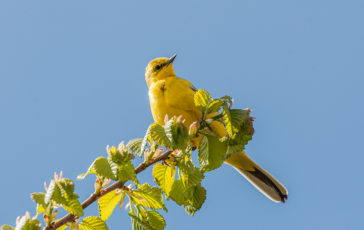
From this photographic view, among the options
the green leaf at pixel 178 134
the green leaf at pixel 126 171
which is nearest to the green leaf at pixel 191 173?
the green leaf at pixel 178 134

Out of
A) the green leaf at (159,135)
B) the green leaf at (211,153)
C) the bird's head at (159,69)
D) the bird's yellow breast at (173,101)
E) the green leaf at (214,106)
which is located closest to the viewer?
the green leaf at (159,135)

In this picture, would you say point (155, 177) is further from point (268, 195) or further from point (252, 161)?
point (252, 161)

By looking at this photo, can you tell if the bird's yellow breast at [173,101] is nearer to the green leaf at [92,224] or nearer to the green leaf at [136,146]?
the green leaf at [136,146]

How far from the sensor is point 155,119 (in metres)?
5.73

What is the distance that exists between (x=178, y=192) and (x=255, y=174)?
3130 mm

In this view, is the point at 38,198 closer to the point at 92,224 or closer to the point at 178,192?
the point at 92,224

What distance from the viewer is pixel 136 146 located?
2.86 metres

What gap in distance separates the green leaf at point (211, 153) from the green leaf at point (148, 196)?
356 mm

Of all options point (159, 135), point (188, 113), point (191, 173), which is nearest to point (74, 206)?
point (159, 135)

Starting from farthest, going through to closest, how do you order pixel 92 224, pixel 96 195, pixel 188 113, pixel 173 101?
pixel 173 101 → pixel 188 113 → pixel 92 224 → pixel 96 195

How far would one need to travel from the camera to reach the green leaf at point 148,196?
2953mm

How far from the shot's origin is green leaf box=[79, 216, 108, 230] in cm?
280

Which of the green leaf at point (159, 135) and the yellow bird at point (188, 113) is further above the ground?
the yellow bird at point (188, 113)

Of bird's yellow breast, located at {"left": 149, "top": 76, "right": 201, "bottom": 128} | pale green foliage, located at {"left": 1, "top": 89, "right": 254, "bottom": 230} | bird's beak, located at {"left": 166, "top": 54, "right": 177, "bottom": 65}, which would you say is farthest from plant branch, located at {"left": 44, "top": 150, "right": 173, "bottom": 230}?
bird's beak, located at {"left": 166, "top": 54, "right": 177, "bottom": 65}
